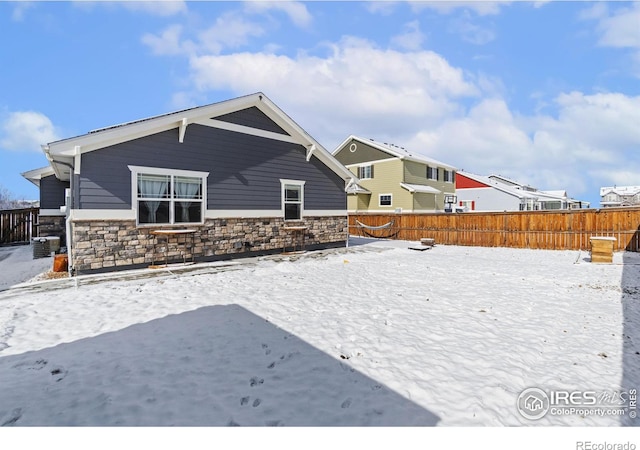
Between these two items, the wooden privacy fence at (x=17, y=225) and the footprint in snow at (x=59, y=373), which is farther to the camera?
the wooden privacy fence at (x=17, y=225)

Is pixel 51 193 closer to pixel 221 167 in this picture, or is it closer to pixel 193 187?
pixel 193 187

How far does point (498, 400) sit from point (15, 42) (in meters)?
13.5

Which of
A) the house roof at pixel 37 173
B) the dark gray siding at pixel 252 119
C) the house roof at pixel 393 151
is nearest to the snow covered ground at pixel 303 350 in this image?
the dark gray siding at pixel 252 119

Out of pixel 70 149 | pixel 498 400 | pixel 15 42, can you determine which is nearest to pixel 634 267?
pixel 498 400

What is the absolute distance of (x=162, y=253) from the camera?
8.66 m

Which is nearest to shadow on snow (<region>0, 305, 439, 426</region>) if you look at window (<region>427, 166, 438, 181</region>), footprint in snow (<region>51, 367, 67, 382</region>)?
footprint in snow (<region>51, 367, 67, 382</region>)

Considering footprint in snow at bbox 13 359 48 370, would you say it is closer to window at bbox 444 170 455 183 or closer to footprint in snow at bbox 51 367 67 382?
footprint in snow at bbox 51 367 67 382

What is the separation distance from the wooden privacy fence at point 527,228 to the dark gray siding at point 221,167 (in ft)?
22.0

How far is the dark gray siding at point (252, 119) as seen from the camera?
10025 mm

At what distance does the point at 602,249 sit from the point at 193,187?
44.0 feet

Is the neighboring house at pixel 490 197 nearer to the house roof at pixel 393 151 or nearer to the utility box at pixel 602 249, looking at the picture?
the house roof at pixel 393 151

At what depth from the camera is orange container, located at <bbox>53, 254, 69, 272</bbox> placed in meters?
8.25

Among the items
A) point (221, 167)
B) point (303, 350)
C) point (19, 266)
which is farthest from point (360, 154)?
point (303, 350)
